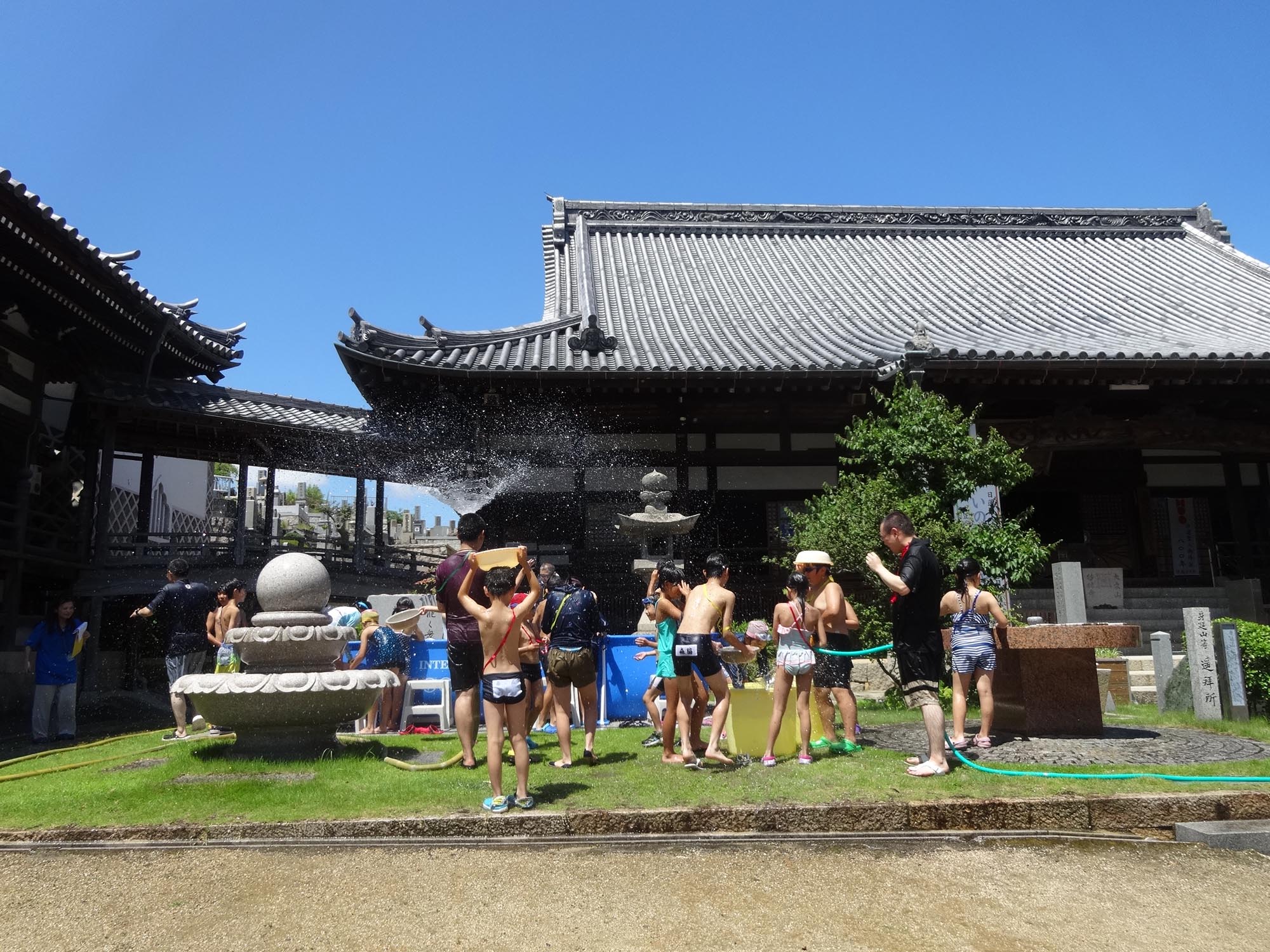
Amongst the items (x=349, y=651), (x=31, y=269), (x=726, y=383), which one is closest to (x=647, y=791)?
(x=349, y=651)

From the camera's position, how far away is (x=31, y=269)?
10875 millimetres

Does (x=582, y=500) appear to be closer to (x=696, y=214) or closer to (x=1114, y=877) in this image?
(x=1114, y=877)

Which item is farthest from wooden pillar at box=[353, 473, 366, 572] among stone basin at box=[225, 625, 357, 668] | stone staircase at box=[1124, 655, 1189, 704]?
stone staircase at box=[1124, 655, 1189, 704]

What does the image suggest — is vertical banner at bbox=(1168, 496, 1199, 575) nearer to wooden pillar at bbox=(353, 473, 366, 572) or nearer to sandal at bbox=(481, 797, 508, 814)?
wooden pillar at bbox=(353, 473, 366, 572)

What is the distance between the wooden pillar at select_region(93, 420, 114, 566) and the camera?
12773 mm

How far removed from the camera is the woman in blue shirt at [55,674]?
28.4 feet

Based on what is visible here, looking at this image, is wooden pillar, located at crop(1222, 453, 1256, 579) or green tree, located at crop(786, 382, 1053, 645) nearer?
green tree, located at crop(786, 382, 1053, 645)

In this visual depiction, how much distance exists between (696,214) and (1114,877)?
61.9ft

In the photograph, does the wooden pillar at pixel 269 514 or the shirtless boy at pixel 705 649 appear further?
the wooden pillar at pixel 269 514

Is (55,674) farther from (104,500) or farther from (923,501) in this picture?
(923,501)

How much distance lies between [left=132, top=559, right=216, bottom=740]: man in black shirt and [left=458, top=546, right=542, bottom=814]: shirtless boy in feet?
16.3

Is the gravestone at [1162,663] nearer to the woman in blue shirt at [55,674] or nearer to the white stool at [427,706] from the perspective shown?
the white stool at [427,706]

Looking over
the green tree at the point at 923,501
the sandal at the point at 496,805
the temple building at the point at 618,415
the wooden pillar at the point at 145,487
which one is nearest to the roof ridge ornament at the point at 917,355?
the temple building at the point at 618,415

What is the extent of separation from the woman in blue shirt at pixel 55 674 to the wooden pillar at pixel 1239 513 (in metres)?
16.5
